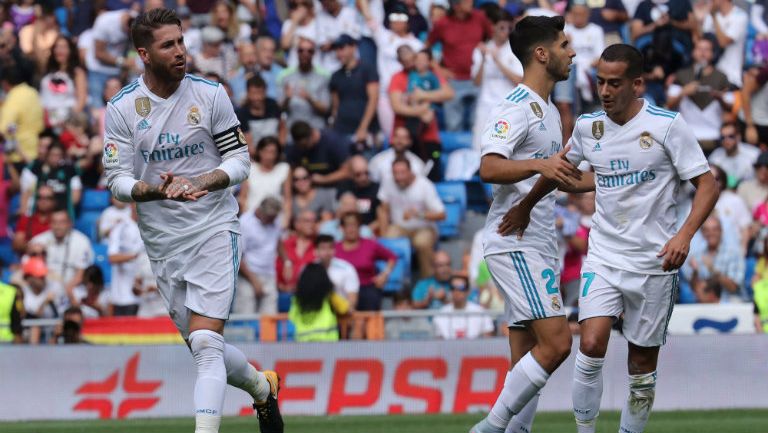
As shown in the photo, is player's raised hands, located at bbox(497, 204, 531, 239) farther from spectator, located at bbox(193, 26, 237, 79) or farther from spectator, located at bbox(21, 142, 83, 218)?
spectator, located at bbox(193, 26, 237, 79)

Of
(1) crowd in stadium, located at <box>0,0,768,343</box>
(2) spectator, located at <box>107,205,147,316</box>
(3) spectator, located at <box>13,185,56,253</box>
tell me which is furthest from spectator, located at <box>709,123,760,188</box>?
(3) spectator, located at <box>13,185,56,253</box>

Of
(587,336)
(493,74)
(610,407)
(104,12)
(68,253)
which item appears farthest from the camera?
(104,12)

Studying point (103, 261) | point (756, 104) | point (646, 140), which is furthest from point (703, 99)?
point (646, 140)

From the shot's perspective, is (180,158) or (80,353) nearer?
(180,158)

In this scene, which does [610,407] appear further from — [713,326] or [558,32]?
[558,32]

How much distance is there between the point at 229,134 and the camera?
921 cm

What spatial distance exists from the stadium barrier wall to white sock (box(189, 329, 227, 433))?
19.4ft

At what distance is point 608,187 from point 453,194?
9.21 metres

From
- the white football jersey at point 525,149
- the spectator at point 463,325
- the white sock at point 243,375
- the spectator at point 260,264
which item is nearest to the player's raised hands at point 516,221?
the white football jersey at point 525,149

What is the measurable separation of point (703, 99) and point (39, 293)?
8474mm

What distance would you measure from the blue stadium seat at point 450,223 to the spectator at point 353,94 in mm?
1397

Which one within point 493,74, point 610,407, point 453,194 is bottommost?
point 610,407

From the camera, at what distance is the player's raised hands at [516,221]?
9.05 m

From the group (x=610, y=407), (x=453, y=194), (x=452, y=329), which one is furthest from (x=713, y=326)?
(x=453, y=194)
